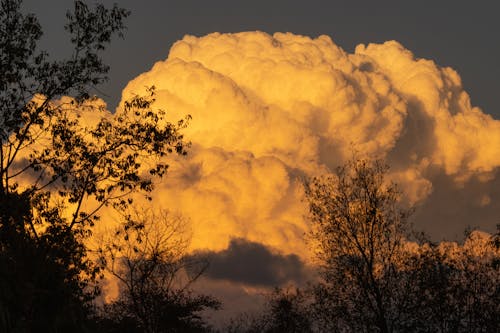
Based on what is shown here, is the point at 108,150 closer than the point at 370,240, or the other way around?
the point at 108,150

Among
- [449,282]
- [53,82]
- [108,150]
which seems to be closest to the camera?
[53,82]

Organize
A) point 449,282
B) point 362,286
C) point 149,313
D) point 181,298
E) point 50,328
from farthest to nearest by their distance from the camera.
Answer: point 181,298
point 149,313
point 449,282
point 362,286
point 50,328

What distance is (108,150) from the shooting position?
106ft

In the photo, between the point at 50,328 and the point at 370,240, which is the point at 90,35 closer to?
the point at 50,328

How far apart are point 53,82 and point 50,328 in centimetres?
1858

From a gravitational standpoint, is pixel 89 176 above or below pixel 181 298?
below

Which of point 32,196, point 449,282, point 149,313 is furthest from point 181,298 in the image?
point 32,196

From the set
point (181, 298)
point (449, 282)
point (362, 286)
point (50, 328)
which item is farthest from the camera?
point (181, 298)

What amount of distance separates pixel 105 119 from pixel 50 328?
16.6 m

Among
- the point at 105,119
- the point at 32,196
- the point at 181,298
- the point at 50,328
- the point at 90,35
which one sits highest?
the point at 181,298

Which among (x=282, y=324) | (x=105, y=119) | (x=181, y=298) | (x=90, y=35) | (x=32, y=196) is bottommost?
(x=32, y=196)

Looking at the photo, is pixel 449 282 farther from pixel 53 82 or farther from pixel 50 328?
pixel 53 82

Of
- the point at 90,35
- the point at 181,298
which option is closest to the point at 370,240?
the point at 90,35

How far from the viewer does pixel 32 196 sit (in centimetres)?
3266
